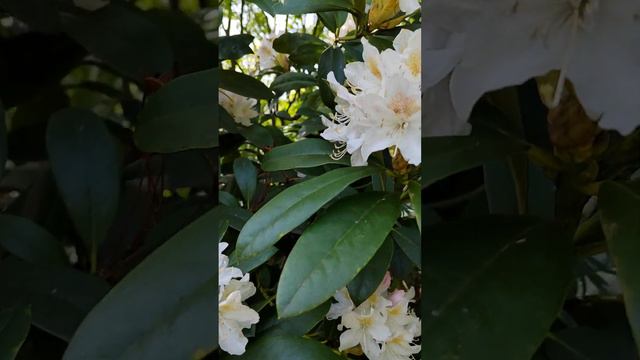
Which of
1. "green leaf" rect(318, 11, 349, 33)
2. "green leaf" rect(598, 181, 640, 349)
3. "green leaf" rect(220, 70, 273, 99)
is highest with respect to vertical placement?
"green leaf" rect(318, 11, 349, 33)

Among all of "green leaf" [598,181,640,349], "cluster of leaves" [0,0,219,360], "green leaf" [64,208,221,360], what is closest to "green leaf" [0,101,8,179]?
"cluster of leaves" [0,0,219,360]

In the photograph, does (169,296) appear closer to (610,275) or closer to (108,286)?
(108,286)

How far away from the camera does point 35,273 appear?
0.39m

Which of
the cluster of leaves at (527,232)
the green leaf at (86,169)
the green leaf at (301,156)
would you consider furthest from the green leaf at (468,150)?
the green leaf at (86,169)

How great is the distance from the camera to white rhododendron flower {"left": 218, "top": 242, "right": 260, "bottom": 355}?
44cm

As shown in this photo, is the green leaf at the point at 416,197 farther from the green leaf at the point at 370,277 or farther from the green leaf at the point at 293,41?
the green leaf at the point at 293,41

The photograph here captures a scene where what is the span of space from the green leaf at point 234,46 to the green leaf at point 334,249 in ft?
0.63

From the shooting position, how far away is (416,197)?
16.9 inches

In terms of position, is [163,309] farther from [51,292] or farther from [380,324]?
[380,324]

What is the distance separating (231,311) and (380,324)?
13cm

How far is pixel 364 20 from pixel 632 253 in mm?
336

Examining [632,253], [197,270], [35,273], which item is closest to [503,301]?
[632,253]

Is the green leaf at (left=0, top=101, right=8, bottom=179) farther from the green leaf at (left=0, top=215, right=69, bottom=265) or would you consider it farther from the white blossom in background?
the white blossom in background

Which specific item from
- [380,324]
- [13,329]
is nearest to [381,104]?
[380,324]
